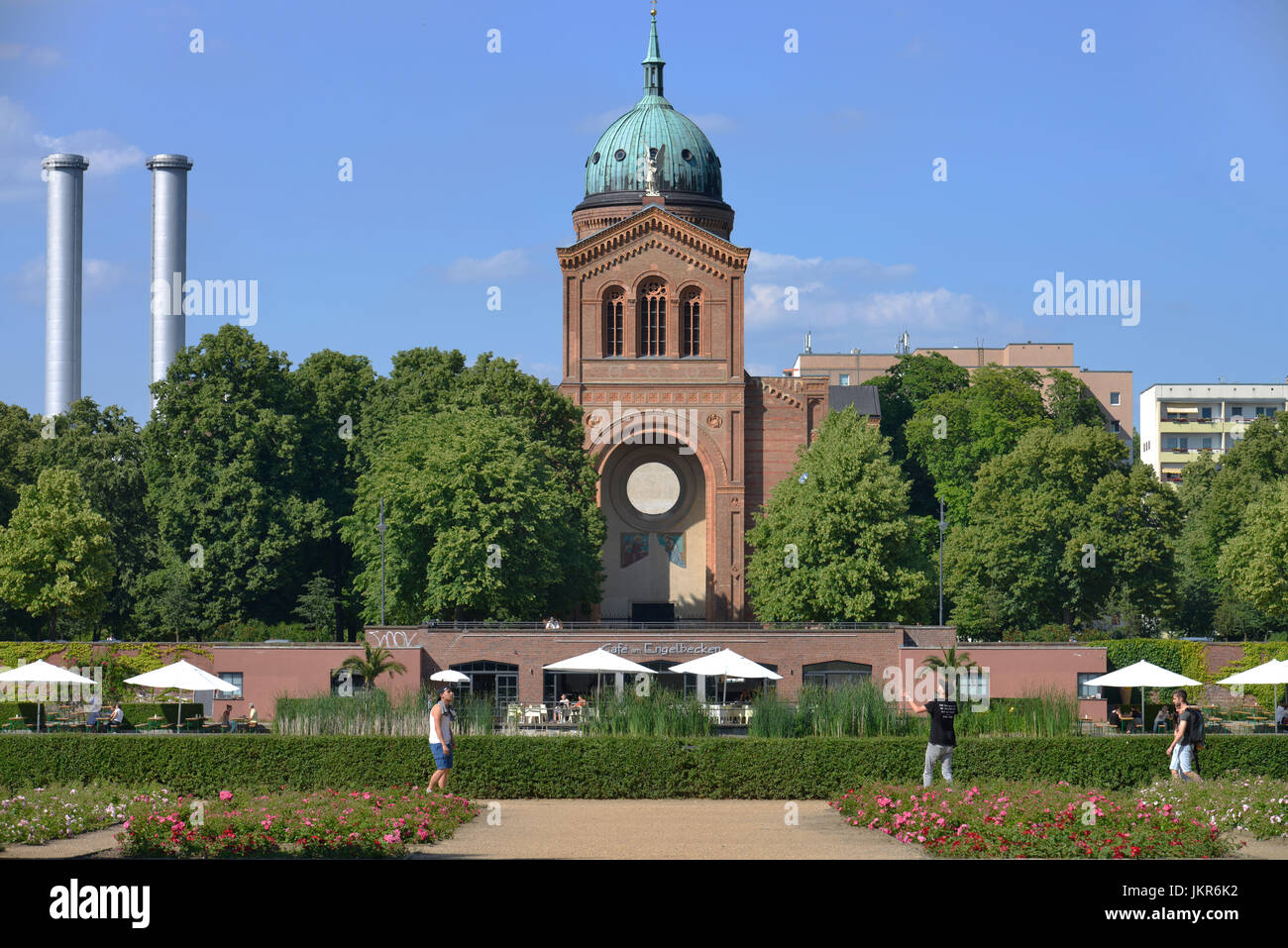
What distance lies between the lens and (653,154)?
252 feet

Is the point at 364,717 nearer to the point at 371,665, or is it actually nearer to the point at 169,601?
the point at 371,665

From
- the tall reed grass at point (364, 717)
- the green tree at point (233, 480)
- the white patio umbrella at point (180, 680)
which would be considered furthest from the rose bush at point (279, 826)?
the green tree at point (233, 480)

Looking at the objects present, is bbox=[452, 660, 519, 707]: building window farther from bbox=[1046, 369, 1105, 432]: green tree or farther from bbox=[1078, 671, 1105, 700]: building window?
bbox=[1046, 369, 1105, 432]: green tree

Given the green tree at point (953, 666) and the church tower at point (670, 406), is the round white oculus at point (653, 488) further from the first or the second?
the green tree at point (953, 666)

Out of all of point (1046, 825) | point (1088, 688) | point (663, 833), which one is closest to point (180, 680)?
point (663, 833)

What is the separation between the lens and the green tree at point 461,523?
53688mm

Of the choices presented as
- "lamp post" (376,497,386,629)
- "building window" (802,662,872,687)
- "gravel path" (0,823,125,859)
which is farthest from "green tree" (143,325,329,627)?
"gravel path" (0,823,125,859)

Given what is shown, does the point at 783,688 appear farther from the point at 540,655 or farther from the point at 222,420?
the point at 222,420

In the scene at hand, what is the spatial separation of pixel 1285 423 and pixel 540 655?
38434 millimetres

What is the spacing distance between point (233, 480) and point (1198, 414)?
86.9 m

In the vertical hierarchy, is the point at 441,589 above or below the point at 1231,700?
above

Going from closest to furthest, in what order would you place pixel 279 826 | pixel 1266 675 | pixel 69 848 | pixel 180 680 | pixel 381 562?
pixel 279 826
pixel 69 848
pixel 180 680
pixel 1266 675
pixel 381 562
